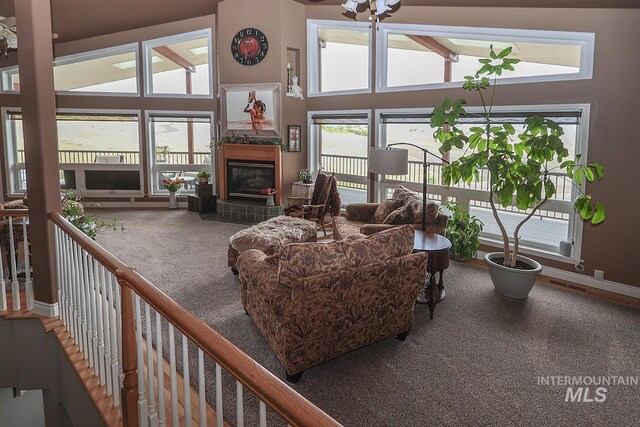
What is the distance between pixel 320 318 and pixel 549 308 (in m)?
2.64

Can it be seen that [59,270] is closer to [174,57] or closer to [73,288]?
[73,288]

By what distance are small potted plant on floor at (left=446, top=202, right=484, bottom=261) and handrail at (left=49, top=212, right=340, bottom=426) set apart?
14.6 feet

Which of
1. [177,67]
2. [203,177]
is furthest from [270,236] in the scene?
[177,67]

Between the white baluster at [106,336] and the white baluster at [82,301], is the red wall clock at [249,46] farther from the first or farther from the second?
the white baluster at [106,336]

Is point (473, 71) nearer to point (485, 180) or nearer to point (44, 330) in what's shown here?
point (485, 180)

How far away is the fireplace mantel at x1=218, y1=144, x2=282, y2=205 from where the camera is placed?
7.76 metres

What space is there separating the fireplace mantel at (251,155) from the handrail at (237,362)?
5.80m

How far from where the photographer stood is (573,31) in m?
4.84

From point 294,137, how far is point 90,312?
565cm

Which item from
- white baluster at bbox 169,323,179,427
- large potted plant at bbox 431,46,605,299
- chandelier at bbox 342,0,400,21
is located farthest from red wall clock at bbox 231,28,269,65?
white baluster at bbox 169,323,179,427

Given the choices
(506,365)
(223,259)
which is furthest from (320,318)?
(223,259)

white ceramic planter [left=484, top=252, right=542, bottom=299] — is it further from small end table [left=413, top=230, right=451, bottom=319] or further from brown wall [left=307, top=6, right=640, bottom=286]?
brown wall [left=307, top=6, right=640, bottom=286]

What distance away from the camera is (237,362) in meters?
1.31

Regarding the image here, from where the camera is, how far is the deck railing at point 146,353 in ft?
4.14
